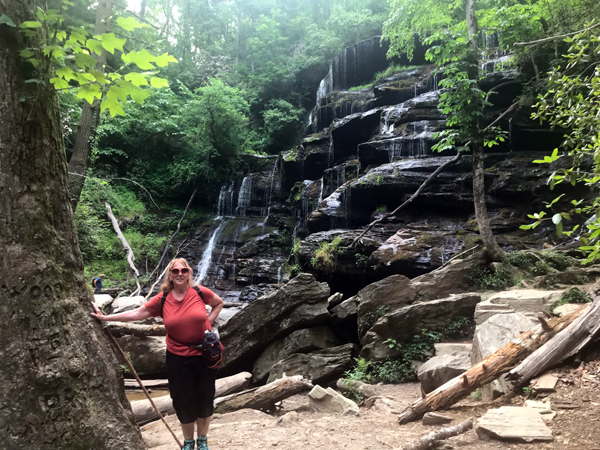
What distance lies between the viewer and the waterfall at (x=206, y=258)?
18.6m

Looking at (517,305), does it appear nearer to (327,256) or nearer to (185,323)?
(327,256)

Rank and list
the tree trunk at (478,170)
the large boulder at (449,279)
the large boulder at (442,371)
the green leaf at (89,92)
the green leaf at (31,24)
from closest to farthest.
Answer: the green leaf at (31,24) → the green leaf at (89,92) → the large boulder at (442,371) → the large boulder at (449,279) → the tree trunk at (478,170)

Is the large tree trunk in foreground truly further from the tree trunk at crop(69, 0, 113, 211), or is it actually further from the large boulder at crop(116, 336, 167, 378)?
the tree trunk at crop(69, 0, 113, 211)

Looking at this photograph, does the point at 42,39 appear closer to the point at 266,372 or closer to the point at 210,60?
the point at 266,372

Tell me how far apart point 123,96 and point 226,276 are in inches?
657

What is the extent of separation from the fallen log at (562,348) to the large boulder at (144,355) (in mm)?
A: 6463

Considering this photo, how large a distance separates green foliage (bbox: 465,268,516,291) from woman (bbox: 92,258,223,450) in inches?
287

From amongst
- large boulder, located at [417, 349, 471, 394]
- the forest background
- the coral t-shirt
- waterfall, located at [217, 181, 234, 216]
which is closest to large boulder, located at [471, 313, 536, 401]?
large boulder, located at [417, 349, 471, 394]

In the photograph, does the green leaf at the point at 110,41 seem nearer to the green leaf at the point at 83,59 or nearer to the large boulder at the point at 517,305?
the green leaf at the point at 83,59

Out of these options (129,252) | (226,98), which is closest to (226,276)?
(129,252)

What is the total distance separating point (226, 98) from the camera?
22422 millimetres

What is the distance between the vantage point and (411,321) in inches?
270

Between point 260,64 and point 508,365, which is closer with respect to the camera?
point 508,365

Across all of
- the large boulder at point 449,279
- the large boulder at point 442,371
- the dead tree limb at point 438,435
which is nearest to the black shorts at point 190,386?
the dead tree limb at point 438,435
